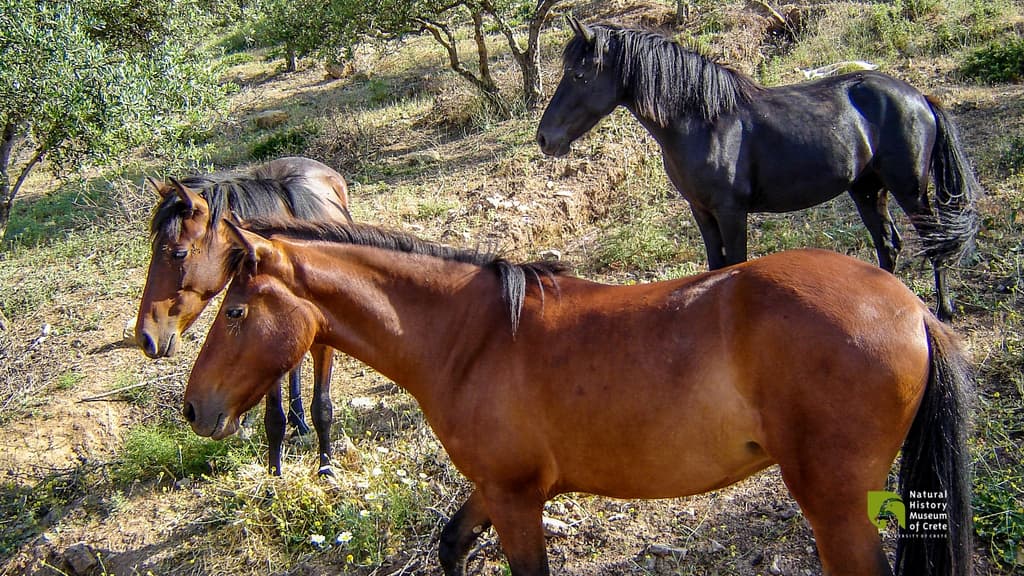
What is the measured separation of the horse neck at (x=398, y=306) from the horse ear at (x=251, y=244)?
0.38 ft

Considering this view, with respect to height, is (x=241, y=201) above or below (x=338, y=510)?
above

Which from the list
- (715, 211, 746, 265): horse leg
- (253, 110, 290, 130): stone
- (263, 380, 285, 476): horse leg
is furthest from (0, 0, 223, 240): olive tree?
(715, 211, 746, 265): horse leg

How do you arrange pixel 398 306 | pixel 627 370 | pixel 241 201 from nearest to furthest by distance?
pixel 627 370 < pixel 398 306 < pixel 241 201

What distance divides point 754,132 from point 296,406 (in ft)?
12.2

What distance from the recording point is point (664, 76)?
177 inches

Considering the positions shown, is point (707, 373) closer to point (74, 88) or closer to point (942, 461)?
point (942, 461)

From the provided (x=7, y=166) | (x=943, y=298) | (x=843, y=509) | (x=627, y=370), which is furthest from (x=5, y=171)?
(x=943, y=298)

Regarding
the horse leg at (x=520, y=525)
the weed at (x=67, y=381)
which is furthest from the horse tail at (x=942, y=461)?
the weed at (x=67, y=381)

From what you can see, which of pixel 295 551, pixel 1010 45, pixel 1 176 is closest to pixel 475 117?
pixel 1 176

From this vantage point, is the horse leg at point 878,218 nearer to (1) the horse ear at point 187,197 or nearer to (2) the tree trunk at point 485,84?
(1) the horse ear at point 187,197

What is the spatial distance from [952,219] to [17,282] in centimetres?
868

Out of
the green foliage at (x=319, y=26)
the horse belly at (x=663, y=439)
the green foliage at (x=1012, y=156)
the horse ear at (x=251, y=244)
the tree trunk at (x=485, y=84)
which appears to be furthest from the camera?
the tree trunk at (x=485, y=84)

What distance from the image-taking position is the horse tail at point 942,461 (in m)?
2.07

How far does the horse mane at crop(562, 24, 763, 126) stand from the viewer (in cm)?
451
